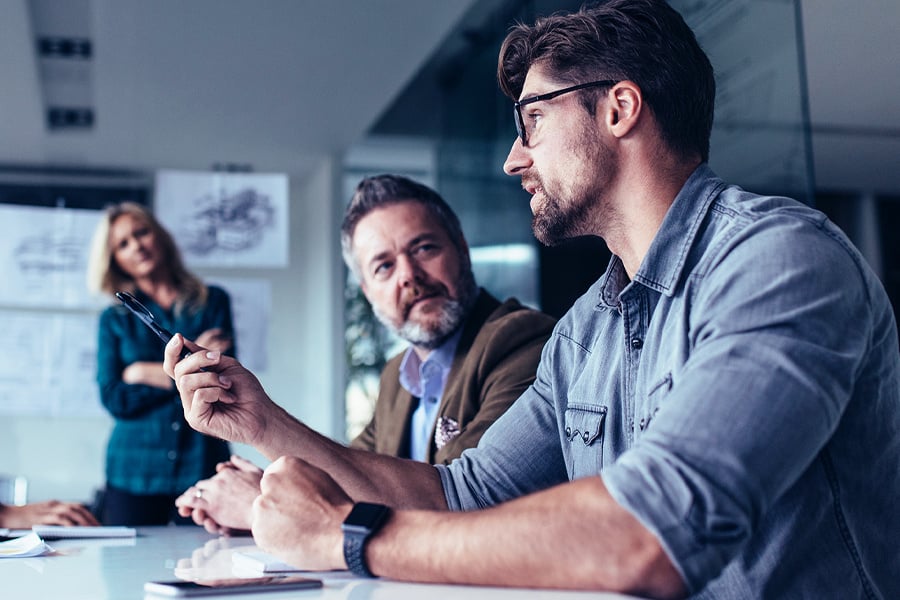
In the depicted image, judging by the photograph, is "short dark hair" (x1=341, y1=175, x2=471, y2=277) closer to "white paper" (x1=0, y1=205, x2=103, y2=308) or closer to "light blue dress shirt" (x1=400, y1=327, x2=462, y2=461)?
"light blue dress shirt" (x1=400, y1=327, x2=462, y2=461)

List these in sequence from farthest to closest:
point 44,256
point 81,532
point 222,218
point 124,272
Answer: point 44,256 → point 222,218 → point 124,272 → point 81,532

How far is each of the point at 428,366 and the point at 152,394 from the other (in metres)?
1.82

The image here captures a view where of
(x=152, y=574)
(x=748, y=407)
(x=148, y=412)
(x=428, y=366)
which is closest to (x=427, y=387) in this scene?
(x=428, y=366)

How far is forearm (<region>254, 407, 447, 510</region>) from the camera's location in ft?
4.70

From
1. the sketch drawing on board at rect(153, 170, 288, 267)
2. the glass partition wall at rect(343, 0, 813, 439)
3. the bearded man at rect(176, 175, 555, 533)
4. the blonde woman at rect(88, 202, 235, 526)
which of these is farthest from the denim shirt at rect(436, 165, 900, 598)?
the sketch drawing on board at rect(153, 170, 288, 267)

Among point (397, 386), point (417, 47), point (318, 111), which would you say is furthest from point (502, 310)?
point (318, 111)

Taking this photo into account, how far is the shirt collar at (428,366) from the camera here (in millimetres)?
2162

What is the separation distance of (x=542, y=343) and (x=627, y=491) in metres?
1.04

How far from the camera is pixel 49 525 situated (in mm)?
1827

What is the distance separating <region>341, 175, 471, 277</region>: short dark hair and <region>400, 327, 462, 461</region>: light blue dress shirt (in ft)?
0.77

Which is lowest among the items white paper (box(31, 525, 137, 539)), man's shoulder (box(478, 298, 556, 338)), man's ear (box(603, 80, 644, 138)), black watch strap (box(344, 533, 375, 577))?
white paper (box(31, 525, 137, 539))

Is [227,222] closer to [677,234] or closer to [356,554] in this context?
[677,234]

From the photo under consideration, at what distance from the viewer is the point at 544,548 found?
860 mm

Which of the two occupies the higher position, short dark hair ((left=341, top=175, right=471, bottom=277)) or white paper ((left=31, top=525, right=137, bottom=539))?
short dark hair ((left=341, top=175, right=471, bottom=277))
